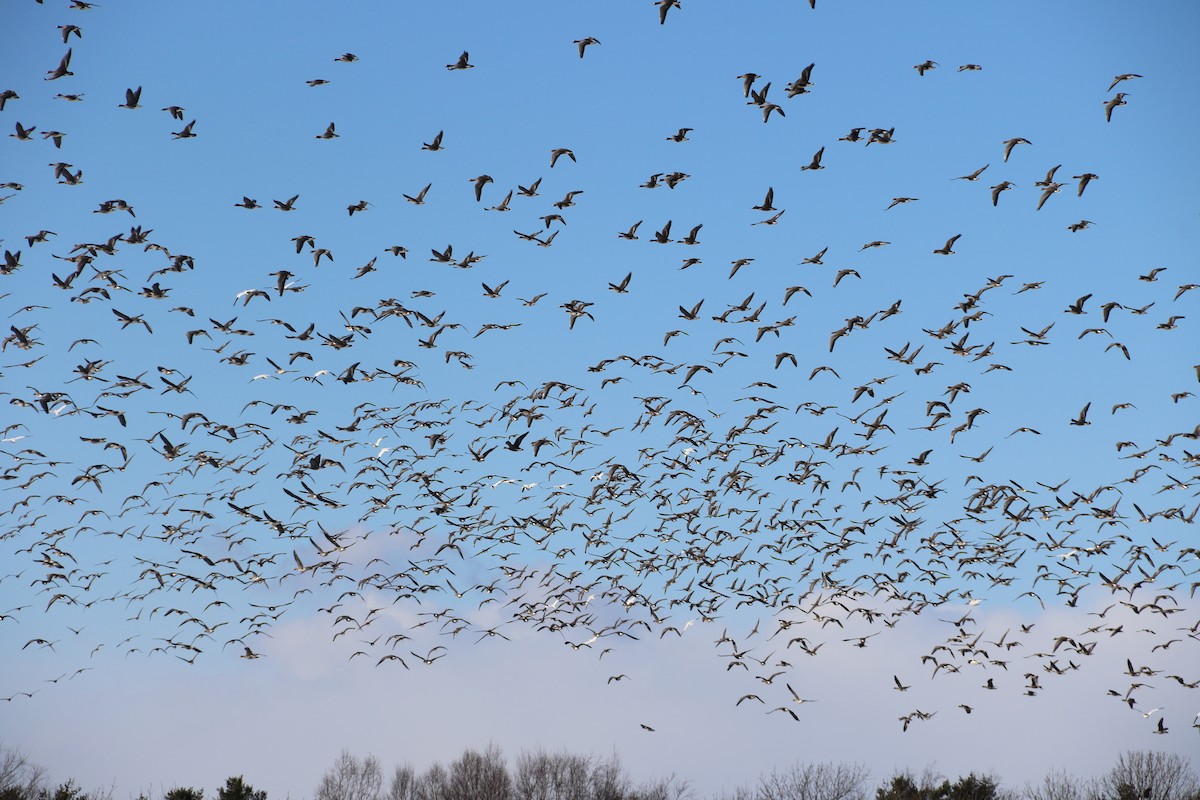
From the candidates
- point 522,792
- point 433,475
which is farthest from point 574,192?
point 522,792

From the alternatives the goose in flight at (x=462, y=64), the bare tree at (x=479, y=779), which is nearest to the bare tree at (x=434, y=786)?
the bare tree at (x=479, y=779)

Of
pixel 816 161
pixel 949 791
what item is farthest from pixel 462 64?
pixel 949 791

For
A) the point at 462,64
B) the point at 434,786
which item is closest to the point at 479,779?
the point at 434,786

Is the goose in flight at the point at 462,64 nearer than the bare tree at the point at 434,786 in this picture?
Yes

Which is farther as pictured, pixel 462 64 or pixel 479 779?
pixel 479 779

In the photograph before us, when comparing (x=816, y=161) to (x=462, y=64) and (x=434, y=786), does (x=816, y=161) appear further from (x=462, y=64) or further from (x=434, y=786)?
(x=434, y=786)

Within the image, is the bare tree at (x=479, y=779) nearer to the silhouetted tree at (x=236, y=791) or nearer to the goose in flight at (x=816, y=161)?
the silhouetted tree at (x=236, y=791)

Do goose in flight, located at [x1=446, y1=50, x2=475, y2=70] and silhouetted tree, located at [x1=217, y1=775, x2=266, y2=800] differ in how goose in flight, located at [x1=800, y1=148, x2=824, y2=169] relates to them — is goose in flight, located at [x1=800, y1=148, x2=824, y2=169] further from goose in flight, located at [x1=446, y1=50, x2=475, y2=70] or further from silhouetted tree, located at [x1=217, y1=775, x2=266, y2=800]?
silhouetted tree, located at [x1=217, y1=775, x2=266, y2=800]

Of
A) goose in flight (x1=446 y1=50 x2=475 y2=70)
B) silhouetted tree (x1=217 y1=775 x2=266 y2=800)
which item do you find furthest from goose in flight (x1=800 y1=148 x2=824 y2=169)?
silhouetted tree (x1=217 y1=775 x2=266 y2=800)

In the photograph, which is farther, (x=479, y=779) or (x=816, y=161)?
(x=479, y=779)

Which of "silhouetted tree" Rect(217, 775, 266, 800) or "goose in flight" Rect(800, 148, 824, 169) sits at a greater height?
"goose in flight" Rect(800, 148, 824, 169)

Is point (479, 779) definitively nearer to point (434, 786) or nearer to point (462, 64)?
point (434, 786)

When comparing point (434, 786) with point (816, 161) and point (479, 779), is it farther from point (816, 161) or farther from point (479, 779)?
point (816, 161)

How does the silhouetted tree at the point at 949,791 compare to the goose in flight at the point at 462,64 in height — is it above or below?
below
